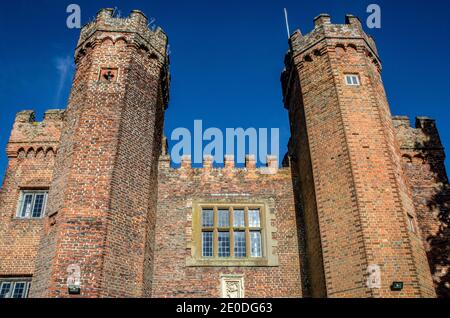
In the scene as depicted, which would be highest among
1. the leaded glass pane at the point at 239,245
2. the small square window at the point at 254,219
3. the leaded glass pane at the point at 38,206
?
the leaded glass pane at the point at 38,206

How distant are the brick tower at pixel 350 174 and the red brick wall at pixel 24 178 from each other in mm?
9052

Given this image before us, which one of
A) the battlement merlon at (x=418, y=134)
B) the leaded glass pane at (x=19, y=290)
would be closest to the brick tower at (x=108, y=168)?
the leaded glass pane at (x=19, y=290)

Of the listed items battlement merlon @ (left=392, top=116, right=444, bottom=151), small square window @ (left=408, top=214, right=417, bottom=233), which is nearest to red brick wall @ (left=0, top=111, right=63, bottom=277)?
small square window @ (left=408, top=214, right=417, bottom=233)

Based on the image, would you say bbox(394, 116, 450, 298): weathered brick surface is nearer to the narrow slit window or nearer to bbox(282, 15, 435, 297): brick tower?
bbox(282, 15, 435, 297): brick tower

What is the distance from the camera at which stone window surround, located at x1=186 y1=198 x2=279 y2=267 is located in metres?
12.7

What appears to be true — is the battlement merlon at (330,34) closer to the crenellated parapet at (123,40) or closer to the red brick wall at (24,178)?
the crenellated parapet at (123,40)

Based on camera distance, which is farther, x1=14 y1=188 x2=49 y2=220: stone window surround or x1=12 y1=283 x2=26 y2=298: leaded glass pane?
x1=14 y1=188 x2=49 y2=220: stone window surround

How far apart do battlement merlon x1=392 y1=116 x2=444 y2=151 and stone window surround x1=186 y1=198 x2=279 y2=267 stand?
593cm

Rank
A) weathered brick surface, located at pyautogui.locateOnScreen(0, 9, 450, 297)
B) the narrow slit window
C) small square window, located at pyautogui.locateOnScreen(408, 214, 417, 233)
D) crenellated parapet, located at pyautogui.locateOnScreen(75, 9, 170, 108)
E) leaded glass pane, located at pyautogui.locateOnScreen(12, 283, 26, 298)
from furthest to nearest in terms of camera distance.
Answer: crenellated parapet, located at pyautogui.locateOnScreen(75, 9, 170, 108), the narrow slit window, leaded glass pane, located at pyautogui.locateOnScreen(12, 283, 26, 298), small square window, located at pyautogui.locateOnScreen(408, 214, 417, 233), weathered brick surface, located at pyautogui.locateOnScreen(0, 9, 450, 297)

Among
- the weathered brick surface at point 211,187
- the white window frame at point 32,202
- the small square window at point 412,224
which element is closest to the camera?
the weathered brick surface at point 211,187

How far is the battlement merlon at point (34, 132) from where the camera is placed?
14.6 metres

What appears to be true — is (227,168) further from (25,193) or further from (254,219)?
(25,193)
